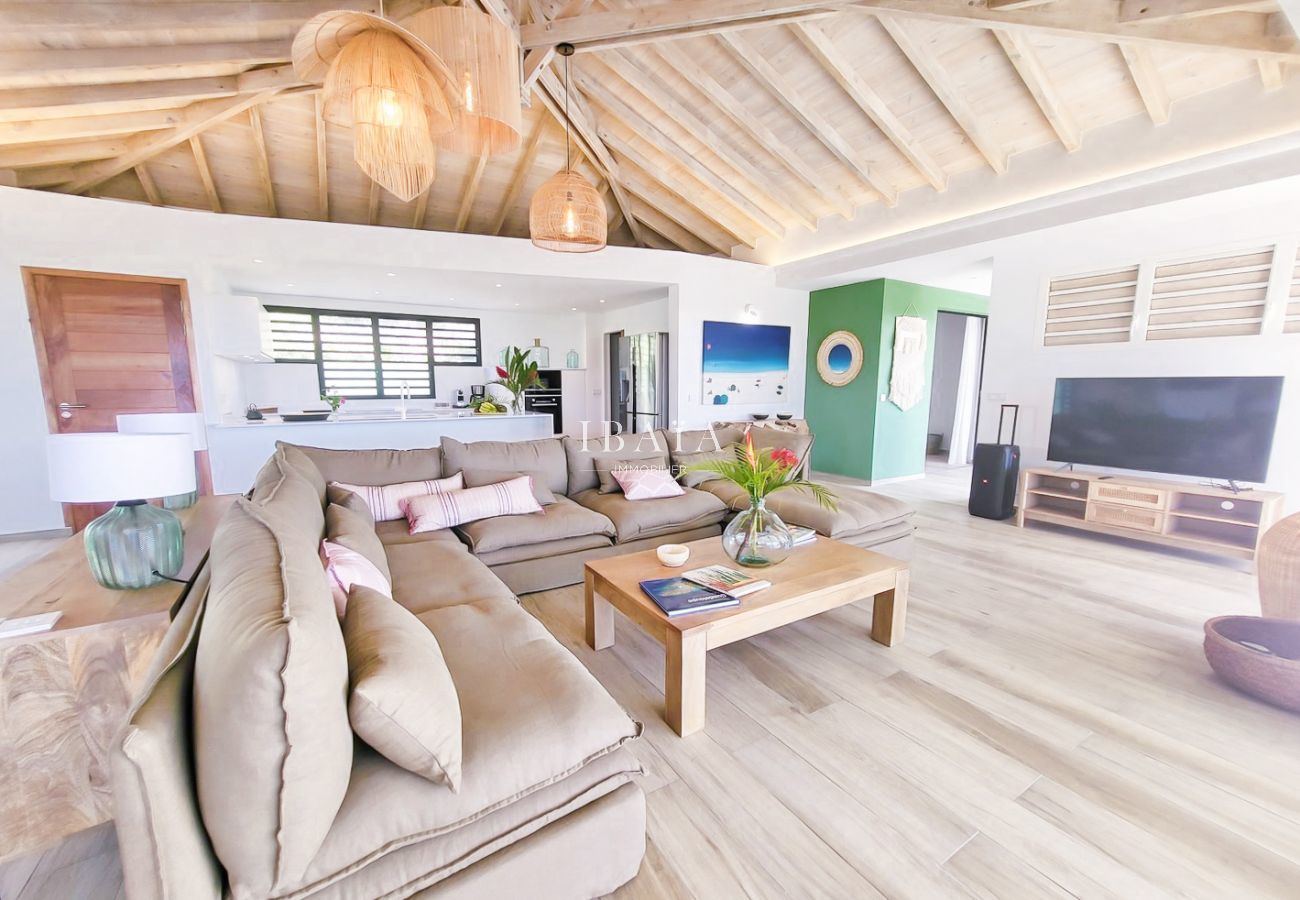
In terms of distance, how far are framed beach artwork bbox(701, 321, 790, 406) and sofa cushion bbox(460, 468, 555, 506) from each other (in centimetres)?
344

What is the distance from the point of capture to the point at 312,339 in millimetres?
6512

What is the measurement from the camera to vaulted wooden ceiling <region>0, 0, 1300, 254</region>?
9.04 feet

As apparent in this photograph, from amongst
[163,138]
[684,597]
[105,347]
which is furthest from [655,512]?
[105,347]

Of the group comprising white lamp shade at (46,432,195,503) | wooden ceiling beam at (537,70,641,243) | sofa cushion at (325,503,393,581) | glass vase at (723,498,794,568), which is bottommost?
glass vase at (723,498,794,568)

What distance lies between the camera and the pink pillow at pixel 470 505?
9.53ft

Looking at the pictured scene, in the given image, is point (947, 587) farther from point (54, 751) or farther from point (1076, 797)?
point (54, 751)

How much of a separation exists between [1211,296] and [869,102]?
118 inches

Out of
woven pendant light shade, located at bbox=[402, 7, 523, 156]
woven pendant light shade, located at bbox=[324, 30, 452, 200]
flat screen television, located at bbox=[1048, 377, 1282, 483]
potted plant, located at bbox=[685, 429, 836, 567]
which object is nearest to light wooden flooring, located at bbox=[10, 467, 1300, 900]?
potted plant, located at bbox=[685, 429, 836, 567]

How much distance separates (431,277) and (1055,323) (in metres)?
6.09

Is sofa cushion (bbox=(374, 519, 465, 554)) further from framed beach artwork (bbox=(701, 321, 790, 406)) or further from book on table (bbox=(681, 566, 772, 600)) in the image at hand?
framed beach artwork (bbox=(701, 321, 790, 406))

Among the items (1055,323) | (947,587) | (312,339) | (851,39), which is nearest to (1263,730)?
(947,587)

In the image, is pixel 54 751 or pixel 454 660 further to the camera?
pixel 454 660

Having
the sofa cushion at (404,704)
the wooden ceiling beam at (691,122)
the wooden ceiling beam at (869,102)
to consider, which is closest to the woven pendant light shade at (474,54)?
the sofa cushion at (404,704)

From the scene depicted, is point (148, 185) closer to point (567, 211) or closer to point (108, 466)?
point (567, 211)
